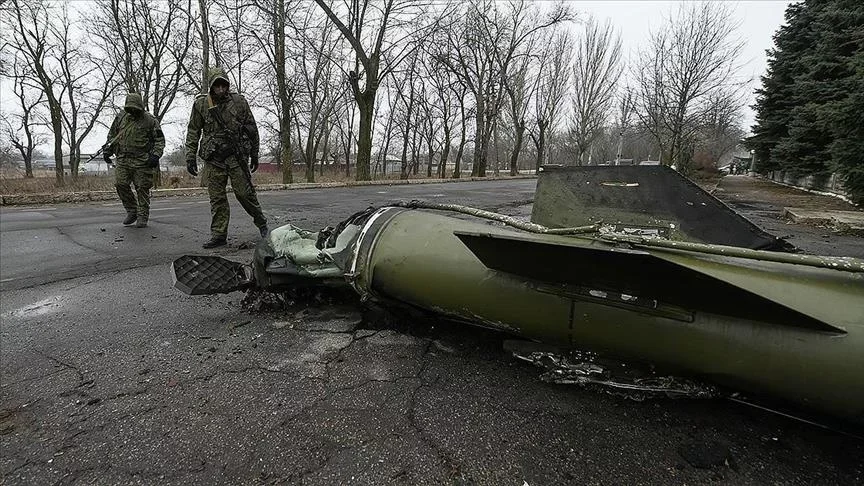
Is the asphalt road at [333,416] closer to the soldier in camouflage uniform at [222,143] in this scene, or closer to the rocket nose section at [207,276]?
the rocket nose section at [207,276]

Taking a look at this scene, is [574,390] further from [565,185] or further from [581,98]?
[581,98]

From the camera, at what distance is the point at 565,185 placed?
2.88 metres

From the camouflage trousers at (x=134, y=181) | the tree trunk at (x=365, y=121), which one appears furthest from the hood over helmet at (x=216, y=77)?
the tree trunk at (x=365, y=121)

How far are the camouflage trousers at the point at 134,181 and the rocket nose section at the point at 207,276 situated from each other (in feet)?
12.7

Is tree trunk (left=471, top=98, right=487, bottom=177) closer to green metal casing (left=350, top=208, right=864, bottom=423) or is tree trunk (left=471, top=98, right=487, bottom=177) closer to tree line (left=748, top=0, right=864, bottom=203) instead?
tree line (left=748, top=0, right=864, bottom=203)

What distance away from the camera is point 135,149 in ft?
18.0

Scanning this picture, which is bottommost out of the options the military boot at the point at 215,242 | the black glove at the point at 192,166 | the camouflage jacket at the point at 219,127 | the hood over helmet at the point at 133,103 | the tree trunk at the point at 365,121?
the military boot at the point at 215,242

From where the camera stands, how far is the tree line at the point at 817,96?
697 centimetres

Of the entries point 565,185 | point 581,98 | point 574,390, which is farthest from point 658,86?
point 574,390

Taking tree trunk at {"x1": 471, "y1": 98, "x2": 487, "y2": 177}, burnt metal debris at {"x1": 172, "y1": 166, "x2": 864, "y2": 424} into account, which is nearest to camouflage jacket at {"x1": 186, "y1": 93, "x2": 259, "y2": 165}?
burnt metal debris at {"x1": 172, "y1": 166, "x2": 864, "y2": 424}

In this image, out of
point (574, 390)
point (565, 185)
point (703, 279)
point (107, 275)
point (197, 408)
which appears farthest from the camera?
point (107, 275)

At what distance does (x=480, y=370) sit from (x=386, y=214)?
39.1 inches

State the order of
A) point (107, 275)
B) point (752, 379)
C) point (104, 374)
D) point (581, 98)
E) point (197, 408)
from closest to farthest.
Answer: point (752, 379) < point (197, 408) < point (104, 374) < point (107, 275) < point (581, 98)

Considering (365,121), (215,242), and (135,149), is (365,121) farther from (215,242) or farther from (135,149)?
(215,242)
